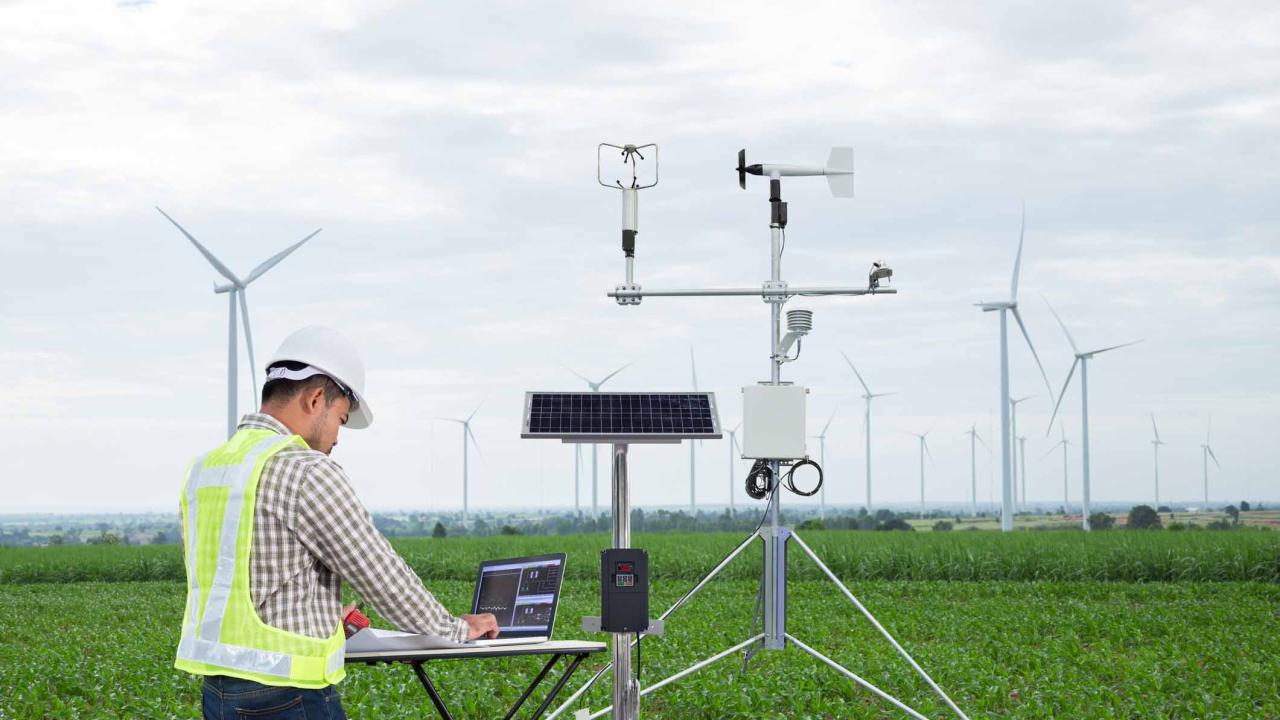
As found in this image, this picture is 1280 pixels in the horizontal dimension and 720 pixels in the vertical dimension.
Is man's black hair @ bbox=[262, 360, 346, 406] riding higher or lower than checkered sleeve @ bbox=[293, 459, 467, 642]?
higher

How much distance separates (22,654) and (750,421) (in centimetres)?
765

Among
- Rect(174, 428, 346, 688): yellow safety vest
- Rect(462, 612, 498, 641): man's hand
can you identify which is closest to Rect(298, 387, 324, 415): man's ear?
Rect(174, 428, 346, 688): yellow safety vest

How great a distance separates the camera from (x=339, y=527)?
319cm

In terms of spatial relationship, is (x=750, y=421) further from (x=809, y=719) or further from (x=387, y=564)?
(x=387, y=564)

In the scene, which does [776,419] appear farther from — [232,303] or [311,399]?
[232,303]

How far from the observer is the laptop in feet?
14.4

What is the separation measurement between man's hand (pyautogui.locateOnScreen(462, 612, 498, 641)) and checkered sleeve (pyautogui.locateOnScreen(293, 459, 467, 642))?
20.1 inches

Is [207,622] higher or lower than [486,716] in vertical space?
→ higher

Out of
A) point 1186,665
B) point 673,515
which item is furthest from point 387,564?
point 673,515

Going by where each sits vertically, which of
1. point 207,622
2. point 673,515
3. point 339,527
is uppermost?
point 339,527

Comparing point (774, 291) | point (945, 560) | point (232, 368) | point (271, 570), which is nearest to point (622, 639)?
point (271, 570)

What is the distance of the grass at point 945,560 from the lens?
61.1 feet

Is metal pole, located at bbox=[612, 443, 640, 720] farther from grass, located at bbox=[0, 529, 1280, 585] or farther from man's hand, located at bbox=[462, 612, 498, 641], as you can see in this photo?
grass, located at bbox=[0, 529, 1280, 585]

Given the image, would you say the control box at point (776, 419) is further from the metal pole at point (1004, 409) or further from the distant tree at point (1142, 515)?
the distant tree at point (1142, 515)
